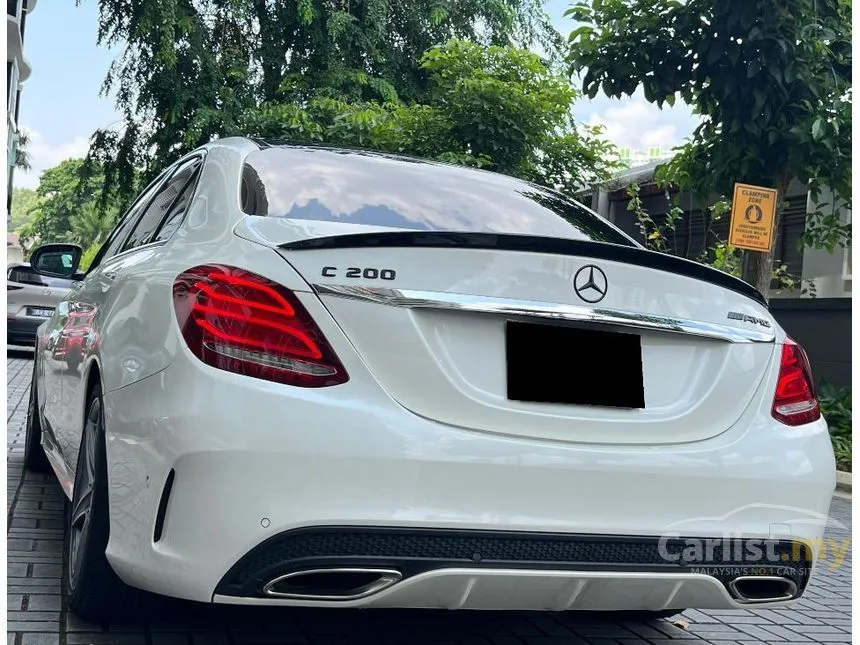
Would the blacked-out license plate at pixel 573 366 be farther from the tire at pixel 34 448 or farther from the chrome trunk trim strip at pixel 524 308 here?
the tire at pixel 34 448

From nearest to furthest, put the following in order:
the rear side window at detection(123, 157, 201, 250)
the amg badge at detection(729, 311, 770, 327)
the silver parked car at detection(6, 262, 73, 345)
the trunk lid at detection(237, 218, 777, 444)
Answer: the trunk lid at detection(237, 218, 777, 444)
the amg badge at detection(729, 311, 770, 327)
the rear side window at detection(123, 157, 201, 250)
the silver parked car at detection(6, 262, 73, 345)

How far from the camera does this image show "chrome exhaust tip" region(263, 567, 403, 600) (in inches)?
98.0

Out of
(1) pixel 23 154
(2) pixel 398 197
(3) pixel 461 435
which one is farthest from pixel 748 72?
(1) pixel 23 154

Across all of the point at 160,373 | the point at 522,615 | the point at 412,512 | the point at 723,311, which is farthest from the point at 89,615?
the point at 723,311

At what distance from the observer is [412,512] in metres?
2.51

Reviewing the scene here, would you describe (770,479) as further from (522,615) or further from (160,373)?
(160,373)

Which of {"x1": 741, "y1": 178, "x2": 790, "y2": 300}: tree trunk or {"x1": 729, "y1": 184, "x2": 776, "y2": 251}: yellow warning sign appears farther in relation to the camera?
{"x1": 741, "y1": 178, "x2": 790, "y2": 300}: tree trunk

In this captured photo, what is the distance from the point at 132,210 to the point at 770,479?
9.95ft

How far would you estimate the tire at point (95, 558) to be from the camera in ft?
9.74

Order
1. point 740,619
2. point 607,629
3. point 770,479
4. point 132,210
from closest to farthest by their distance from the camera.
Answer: point 770,479, point 607,629, point 740,619, point 132,210

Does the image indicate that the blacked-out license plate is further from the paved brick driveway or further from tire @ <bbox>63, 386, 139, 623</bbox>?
tire @ <bbox>63, 386, 139, 623</bbox>

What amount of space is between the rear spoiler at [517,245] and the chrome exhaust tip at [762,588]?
A: 31.6 inches

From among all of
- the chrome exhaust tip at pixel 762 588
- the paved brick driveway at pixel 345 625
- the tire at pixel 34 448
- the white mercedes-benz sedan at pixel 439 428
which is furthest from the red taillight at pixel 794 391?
the tire at pixel 34 448

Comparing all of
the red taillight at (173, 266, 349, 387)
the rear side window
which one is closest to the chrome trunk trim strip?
the red taillight at (173, 266, 349, 387)
